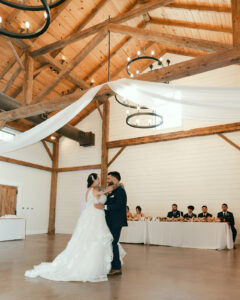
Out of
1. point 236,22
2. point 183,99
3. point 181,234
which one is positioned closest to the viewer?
point 183,99

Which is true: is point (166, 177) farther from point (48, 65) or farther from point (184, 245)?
point (48, 65)

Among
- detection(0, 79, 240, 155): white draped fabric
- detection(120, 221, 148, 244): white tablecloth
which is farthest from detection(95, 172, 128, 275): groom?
detection(120, 221, 148, 244): white tablecloth

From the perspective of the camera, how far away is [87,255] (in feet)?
12.8

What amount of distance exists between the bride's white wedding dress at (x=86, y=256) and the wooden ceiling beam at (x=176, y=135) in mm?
6482

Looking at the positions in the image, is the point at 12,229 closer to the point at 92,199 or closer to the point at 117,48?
the point at 92,199

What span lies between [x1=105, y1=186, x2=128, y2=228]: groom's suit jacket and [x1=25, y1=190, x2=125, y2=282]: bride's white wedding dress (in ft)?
0.54

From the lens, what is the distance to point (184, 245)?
26.1ft

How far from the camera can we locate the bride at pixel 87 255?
3.79m

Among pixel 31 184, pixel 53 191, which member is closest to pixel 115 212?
pixel 31 184

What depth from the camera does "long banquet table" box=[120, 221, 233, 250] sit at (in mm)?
7480

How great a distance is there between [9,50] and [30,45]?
26.3 inches

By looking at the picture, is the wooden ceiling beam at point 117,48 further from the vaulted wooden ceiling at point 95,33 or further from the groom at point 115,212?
the groom at point 115,212

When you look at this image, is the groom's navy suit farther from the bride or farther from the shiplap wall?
the shiplap wall

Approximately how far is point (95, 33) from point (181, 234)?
225 inches
